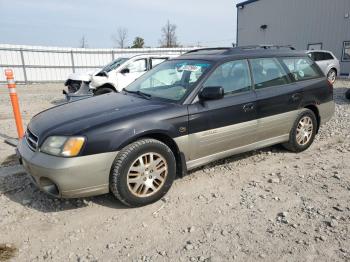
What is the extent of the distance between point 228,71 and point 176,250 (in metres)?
2.37

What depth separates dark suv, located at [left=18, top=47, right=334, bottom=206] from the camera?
3.13 m

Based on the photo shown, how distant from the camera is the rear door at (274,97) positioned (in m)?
4.32

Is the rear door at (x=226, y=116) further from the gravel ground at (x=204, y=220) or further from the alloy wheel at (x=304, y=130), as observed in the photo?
the alloy wheel at (x=304, y=130)

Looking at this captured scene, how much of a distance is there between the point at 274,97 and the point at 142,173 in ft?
7.36

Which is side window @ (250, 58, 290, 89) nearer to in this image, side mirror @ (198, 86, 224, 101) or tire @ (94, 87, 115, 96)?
side mirror @ (198, 86, 224, 101)

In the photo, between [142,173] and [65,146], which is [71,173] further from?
[142,173]

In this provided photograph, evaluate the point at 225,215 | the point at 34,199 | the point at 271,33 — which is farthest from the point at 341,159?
the point at 271,33

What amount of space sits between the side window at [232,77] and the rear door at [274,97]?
0.47 feet

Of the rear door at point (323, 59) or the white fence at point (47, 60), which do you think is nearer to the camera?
the rear door at point (323, 59)

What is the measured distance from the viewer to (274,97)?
4.41m

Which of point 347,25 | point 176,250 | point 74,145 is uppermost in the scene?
point 347,25

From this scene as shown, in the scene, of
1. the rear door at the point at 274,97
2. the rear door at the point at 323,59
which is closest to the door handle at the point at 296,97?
the rear door at the point at 274,97

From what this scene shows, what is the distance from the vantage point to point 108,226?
311 cm

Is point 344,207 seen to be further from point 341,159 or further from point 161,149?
point 161,149
